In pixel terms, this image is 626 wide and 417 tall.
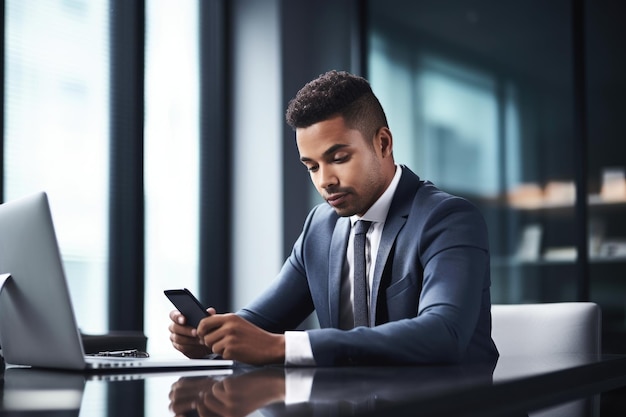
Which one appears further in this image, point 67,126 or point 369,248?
point 67,126

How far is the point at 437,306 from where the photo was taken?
5.24ft

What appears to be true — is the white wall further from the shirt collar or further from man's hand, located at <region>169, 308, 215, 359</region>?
man's hand, located at <region>169, 308, 215, 359</region>

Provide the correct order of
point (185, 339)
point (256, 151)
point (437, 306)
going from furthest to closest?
point (256, 151) < point (185, 339) < point (437, 306)

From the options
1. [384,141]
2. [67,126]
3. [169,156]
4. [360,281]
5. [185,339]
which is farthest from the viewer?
[169,156]

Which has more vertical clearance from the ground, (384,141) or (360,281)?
(384,141)

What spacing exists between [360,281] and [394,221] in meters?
0.16

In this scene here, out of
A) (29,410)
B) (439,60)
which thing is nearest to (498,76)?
(439,60)

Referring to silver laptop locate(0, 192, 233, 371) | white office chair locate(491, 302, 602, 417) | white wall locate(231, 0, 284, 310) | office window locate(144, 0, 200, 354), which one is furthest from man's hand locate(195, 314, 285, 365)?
white wall locate(231, 0, 284, 310)

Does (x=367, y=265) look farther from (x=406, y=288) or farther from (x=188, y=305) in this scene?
(x=188, y=305)

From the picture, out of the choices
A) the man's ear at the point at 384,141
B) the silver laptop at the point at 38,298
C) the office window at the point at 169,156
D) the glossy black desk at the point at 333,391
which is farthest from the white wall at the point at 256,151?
Answer: the glossy black desk at the point at 333,391

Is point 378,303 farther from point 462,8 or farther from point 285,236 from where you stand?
point 462,8

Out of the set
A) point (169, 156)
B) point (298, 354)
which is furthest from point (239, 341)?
point (169, 156)

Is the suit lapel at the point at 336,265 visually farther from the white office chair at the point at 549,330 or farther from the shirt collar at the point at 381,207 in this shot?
the white office chair at the point at 549,330

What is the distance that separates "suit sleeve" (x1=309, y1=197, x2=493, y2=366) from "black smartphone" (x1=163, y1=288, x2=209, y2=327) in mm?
253
